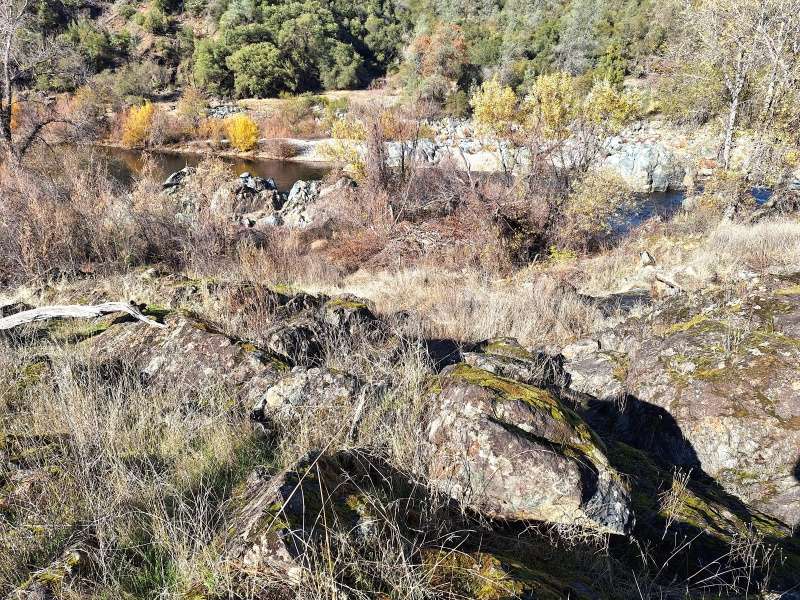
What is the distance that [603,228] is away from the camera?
15398 mm

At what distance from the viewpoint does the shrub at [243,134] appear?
4075cm

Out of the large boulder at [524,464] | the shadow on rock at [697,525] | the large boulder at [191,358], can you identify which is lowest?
the shadow on rock at [697,525]

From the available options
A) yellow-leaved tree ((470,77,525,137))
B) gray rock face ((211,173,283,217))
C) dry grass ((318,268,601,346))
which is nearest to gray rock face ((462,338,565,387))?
dry grass ((318,268,601,346))

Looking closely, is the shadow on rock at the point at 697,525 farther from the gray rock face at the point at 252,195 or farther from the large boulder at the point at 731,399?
the gray rock face at the point at 252,195

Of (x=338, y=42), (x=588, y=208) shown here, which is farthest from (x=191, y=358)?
(x=338, y=42)

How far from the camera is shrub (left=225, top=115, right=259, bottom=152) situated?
4075 cm

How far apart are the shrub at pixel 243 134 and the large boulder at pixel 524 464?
43178 millimetres

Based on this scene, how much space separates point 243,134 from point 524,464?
4396 cm

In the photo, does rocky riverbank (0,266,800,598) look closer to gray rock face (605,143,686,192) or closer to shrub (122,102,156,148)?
gray rock face (605,143,686,192)

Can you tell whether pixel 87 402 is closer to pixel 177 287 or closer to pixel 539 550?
pixel 539 550

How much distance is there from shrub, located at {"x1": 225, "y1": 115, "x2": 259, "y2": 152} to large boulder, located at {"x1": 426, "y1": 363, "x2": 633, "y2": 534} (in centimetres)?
4318

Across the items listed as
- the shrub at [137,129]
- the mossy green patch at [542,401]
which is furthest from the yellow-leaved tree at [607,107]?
the shrub at [137,129]

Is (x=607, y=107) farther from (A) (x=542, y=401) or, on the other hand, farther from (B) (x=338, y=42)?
(B) (x=338, y=42)

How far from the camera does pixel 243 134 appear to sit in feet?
134
